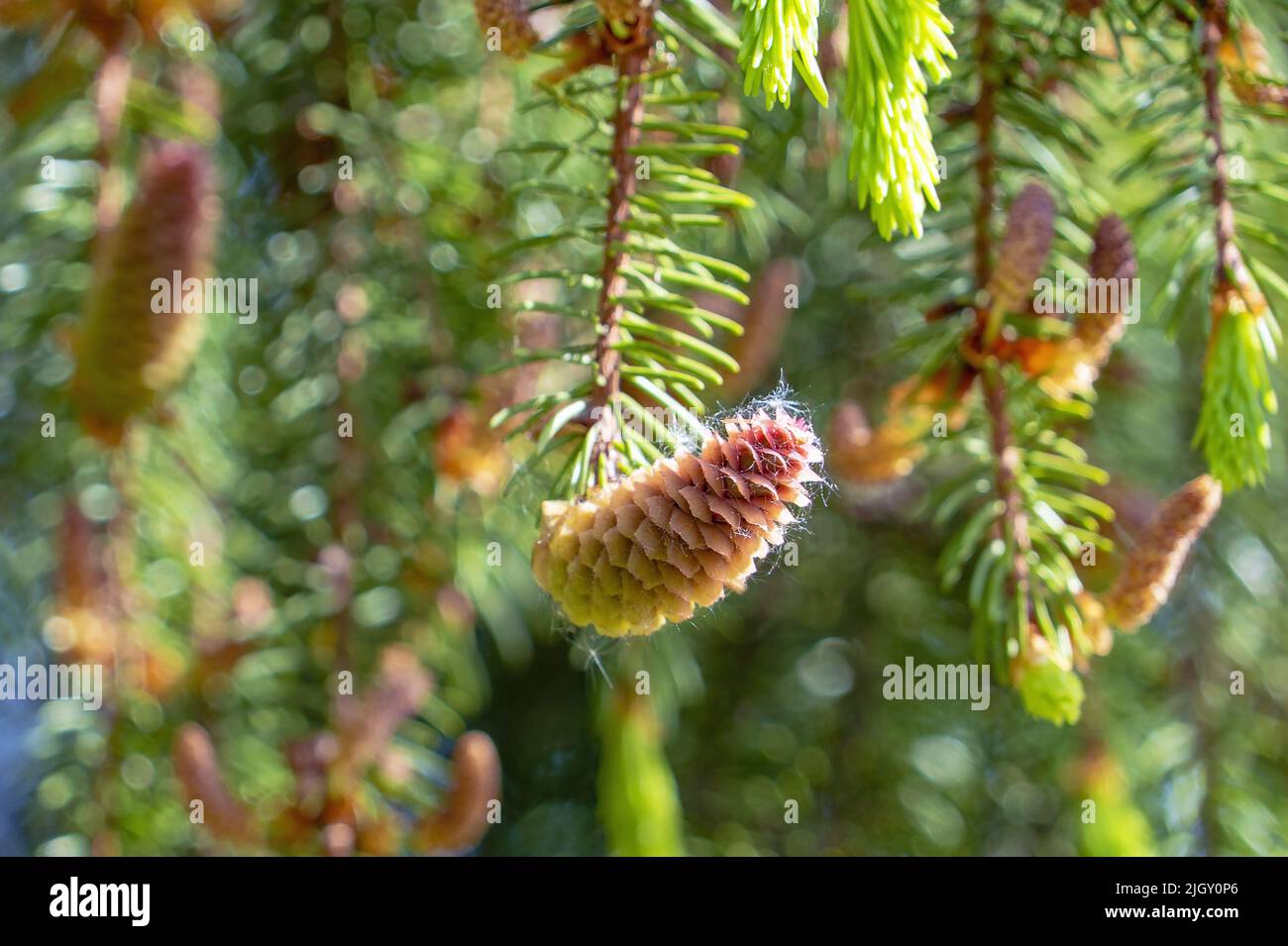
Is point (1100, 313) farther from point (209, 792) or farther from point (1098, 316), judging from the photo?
point (209, 792)

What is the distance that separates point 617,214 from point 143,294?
0.33m

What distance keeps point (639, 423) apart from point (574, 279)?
0.25 feet

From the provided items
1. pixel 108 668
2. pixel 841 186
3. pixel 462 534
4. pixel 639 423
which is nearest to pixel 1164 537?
pixel 639 423

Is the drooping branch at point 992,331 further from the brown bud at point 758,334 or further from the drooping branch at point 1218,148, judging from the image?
the brown bud at point 758,334

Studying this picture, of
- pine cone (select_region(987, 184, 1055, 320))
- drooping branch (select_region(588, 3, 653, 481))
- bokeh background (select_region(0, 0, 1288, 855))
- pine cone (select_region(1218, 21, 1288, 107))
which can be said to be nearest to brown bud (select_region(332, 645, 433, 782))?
bokeh background (select_region(0, 0, 1288, 855))

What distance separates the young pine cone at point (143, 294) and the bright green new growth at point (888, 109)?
0.43 meters

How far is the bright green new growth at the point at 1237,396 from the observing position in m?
0.51

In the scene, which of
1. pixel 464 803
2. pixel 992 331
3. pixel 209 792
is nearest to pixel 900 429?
pixel 992 331

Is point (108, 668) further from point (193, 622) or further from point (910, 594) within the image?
point (910, 594)

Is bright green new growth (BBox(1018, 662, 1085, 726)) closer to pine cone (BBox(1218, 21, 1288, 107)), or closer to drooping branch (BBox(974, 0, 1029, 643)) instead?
drooping branch (BBox(974, 0, 1029, 643))

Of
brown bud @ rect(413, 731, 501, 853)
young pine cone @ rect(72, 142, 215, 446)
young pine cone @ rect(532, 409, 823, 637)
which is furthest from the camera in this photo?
brown bud @ rect(413, 731, 501, 853)

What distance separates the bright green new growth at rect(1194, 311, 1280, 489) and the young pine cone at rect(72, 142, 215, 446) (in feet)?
1.83

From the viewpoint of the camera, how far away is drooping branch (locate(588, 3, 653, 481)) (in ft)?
1.49

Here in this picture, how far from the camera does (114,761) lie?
854 mm
